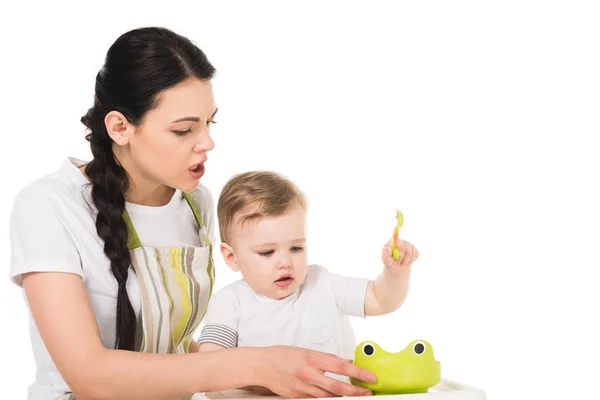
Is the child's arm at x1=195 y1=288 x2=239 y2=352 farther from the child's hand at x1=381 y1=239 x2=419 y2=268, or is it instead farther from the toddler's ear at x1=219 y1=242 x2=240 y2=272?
the child's hand at x1=381 y1=239 x2=419 y2=268

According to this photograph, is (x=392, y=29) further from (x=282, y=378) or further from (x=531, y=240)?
(x=282, y=378)

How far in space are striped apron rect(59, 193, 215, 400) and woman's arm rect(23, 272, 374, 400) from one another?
0.63ft

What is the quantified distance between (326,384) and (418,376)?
17 cm

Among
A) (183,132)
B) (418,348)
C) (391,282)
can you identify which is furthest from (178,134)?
(418,348)

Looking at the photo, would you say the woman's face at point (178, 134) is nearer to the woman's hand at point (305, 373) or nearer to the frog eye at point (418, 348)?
the woman's hand at point (305, 373)

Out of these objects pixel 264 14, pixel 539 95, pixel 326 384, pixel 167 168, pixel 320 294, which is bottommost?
pixel 326 384

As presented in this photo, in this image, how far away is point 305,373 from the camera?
150 cm

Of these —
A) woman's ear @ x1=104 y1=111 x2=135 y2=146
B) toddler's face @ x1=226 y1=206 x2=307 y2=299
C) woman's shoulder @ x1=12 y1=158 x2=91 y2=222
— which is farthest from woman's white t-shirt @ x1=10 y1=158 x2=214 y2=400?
toddler's face @ x1=226 y1=206 x2=307 y2=299

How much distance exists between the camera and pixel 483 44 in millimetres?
3318

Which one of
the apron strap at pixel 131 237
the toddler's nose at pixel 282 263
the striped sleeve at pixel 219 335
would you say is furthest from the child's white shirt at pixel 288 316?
the apron strap at pixel 131 237

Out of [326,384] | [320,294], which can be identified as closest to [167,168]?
[320,294]

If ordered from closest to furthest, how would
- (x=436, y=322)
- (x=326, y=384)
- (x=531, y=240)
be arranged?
(x=326, y=384)
(x=436, y=322)
(x=531, y=240)

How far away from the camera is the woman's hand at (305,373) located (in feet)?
4.88

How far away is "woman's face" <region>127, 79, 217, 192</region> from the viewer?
1.81 m
